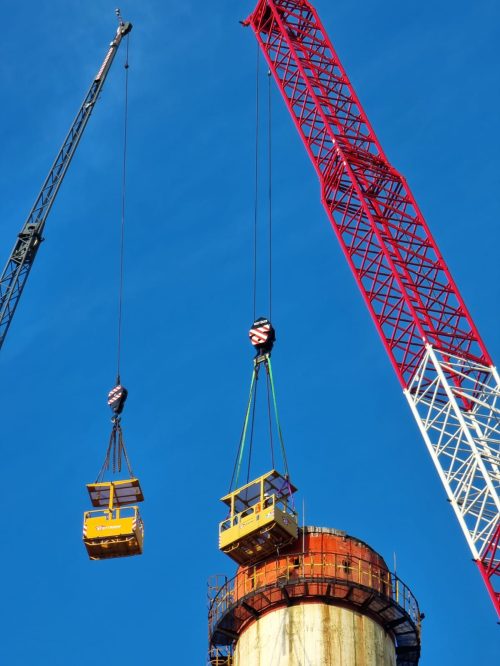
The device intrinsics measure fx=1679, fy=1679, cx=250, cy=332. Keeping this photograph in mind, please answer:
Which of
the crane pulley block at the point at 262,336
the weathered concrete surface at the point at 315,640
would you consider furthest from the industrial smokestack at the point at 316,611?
the crane pulley block at the point at 262,336

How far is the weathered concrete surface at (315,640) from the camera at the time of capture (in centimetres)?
7144

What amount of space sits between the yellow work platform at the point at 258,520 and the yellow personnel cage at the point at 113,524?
16.0ft

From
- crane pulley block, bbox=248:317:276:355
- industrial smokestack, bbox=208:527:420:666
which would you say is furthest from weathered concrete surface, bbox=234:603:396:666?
crane pulley block, bbox=248:317:276:355

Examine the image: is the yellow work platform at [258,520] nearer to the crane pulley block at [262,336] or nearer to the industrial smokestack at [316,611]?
the industrial smokestack at [316,611]

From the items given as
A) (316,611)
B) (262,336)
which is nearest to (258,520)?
(316,611)

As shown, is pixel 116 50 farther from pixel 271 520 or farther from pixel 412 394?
pixel 271 520

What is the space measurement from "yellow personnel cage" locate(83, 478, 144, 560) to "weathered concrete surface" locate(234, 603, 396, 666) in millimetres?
8347

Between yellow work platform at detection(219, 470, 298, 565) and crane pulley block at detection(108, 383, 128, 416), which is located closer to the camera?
yellow work platform at detection(219, 470, 298, 565)

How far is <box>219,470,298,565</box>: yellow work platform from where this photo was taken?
7419 cm

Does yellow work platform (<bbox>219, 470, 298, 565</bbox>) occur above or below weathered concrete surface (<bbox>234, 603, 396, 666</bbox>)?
above

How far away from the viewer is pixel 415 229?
9450 cm

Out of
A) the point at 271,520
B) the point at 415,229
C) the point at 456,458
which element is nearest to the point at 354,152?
the point at 415,229

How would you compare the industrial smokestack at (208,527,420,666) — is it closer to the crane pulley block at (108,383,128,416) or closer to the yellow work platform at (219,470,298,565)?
the yellow work platform at (219,470,298,565)

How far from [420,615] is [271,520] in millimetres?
8376
